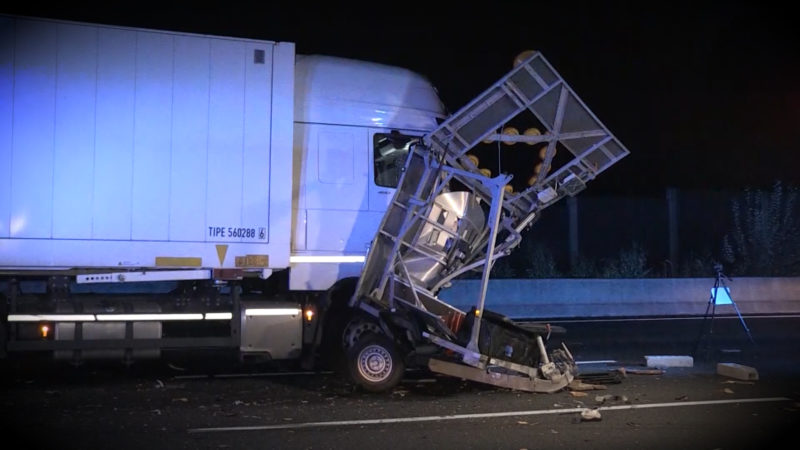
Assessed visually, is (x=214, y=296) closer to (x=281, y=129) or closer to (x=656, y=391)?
(x=281, y=129)

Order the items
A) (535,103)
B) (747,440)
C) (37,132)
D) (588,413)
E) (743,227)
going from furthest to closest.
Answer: (743,227), (535,103), (37,132), (588,413), (747,440)

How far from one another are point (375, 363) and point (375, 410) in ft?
2.46

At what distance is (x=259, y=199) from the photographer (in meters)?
8.44

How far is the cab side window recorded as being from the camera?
902 centimetres

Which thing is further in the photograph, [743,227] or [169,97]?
[743,227]

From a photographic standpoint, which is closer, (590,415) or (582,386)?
(590,415)

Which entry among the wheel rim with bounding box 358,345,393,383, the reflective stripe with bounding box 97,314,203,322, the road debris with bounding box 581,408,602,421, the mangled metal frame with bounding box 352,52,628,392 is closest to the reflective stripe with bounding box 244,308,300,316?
the reflective stripe with bounding box 97,314,203,322

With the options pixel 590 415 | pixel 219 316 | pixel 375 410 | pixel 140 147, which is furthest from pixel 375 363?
pixel 140 147

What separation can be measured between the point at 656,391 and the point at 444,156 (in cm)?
374

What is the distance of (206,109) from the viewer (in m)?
8.36

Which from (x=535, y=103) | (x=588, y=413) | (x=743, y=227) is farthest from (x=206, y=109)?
(x=743, y=227)

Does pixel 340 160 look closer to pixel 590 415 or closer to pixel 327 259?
pixel 327 259

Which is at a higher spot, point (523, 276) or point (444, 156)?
point (444, 156)

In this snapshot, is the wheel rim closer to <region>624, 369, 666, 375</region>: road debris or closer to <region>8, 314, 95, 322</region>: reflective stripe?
<region>8, 314, 95, 322</region>: reflective stripe
